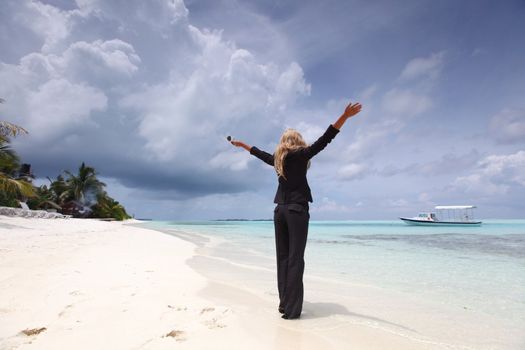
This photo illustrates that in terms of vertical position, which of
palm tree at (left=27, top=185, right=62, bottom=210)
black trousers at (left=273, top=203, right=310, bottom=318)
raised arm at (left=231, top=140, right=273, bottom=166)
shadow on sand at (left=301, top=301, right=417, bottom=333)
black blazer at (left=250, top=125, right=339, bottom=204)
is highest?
palm tree at (left=27, top=185, right=62, bottom=210)

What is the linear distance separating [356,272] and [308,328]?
4.63 meters

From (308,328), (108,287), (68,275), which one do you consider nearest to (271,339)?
(308,328)

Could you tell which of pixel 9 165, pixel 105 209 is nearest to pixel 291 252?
pixel 9 165

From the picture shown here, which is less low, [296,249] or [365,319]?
[296,249]

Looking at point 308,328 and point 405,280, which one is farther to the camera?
point 405,280

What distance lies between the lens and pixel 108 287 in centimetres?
421

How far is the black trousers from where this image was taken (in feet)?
10.8

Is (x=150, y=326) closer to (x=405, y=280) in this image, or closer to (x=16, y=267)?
(x=16, y=267)

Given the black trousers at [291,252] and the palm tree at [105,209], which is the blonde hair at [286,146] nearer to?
the black trousers at [291,252]

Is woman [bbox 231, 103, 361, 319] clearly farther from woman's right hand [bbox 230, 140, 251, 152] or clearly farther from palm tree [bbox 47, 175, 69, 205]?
palm tree [bbox 47, 175, 69, 205]

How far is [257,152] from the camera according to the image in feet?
12.9

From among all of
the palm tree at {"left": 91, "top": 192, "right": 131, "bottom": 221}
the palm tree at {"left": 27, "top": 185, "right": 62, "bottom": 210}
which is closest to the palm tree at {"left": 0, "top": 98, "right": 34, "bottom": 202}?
the palm tree at {"left": 27, "top": 185, "right": 62, "bottom": 210}

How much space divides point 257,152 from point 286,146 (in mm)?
453

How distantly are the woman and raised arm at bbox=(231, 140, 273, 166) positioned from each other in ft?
0.24
